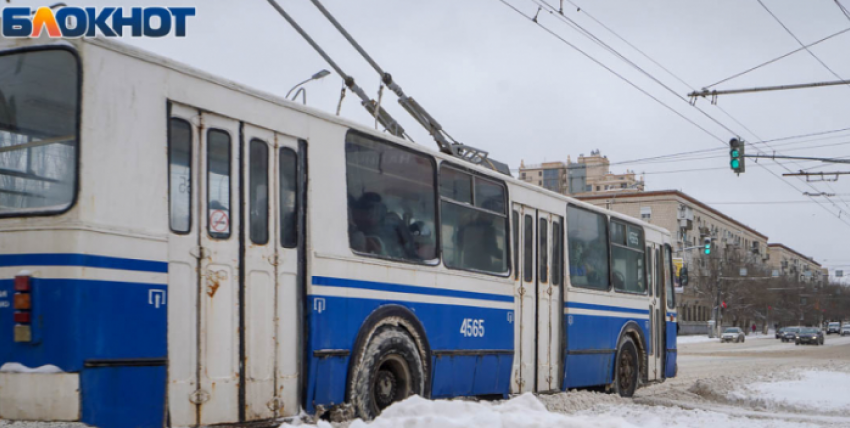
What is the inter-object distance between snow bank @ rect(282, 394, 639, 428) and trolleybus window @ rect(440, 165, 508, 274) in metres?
2.77

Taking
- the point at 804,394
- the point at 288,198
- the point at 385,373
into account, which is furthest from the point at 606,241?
the point at 288,198

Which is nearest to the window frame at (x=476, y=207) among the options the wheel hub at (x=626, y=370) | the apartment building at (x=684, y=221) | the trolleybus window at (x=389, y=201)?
the trolleybus window at (x=389, y=201)

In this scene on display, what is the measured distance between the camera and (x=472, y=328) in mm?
10766

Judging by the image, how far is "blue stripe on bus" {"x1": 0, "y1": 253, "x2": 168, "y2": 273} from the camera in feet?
20.2

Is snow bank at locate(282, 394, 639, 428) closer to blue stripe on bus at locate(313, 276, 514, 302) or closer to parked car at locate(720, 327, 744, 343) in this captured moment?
blue stripe on bus at locate(313, 276, 514, 302)

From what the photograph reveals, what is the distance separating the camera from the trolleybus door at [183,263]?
6.76 meters

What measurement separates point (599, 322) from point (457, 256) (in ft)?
15.3

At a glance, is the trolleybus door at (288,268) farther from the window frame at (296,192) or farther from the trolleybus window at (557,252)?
the trolleybus window at (557,252)

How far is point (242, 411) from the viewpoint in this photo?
24.0 ft

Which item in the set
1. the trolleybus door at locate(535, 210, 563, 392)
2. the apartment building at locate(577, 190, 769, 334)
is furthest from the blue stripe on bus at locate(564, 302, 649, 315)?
the apartment building at locate(577, 190, 769, 334)

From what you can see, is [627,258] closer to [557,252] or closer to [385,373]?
[557,252]

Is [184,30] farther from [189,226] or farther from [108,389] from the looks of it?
[108,389]

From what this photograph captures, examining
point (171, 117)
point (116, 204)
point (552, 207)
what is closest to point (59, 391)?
point (116, 204)

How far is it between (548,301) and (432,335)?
3304 mm
